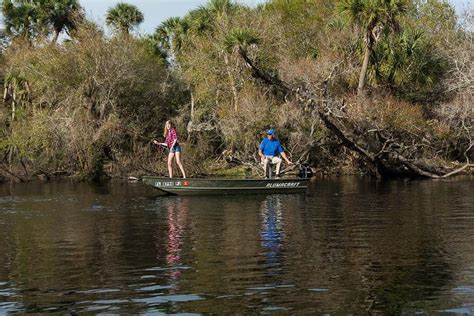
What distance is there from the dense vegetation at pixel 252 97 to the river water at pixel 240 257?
1432 cm

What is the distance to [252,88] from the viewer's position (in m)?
39.2

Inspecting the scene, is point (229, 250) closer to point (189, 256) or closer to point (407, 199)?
point (189, 256)

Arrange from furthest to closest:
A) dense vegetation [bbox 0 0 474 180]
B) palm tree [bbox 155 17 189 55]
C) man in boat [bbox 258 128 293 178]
Result: palm tree [bbox 155 17 189 55] → dense vegetation [bbox 0 0 474 180] → man in boat [bbox 258 128 293 178]

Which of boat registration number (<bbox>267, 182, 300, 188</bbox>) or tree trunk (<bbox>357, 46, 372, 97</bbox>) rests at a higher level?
tree trunk (<bbox>357, 46, 372, 97</bbox>)

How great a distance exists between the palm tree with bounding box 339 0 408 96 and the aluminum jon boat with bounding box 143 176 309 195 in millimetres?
13436

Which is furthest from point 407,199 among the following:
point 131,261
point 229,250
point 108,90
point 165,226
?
point 108,90

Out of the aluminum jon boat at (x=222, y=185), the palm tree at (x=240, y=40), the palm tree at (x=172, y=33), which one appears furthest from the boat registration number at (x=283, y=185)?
the palm tree at (x=172, y=33)

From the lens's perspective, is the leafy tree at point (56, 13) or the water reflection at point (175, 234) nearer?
the water reflection at point (175, 234)

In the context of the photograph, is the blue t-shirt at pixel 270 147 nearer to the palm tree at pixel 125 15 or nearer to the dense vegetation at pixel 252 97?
the dense vegetation at pixel 252 97

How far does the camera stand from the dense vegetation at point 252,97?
37375mm

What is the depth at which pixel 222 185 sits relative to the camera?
85.0 feet

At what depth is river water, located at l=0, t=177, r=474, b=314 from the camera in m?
9.51

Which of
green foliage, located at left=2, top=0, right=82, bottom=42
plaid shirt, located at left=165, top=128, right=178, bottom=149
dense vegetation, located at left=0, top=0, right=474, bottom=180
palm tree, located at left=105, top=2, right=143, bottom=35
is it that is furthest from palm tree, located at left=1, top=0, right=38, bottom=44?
plaid shirt, located at left=165, top=128, right=178, bottom=149

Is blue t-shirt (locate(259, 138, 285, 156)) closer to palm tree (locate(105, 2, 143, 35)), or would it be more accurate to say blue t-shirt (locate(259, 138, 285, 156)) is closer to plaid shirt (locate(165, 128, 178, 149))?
plaid shirt (locate(165, 128, 178, 149))
